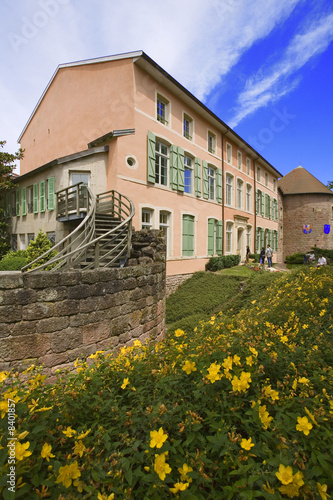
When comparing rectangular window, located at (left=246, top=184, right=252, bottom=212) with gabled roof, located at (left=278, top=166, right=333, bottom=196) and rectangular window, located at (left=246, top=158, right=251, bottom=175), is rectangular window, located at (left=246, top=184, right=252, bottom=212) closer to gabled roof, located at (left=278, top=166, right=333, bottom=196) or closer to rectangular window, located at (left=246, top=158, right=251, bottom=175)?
rectangular window, located at (left=246, top=158, right=251, bottom=175)

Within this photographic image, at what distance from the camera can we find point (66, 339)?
435 cm

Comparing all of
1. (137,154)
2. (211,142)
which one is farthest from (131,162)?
(211,142)

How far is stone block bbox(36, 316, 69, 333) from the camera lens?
4125mm

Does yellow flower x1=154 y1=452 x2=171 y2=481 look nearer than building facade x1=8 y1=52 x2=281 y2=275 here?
Yes

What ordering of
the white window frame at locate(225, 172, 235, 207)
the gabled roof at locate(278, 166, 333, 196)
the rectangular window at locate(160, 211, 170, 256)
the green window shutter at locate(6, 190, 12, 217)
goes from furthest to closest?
the gabled roof at locate(278, 166, 333, 196), the white window frame at locate(225, 172, 235, 207), the green window shutter at locate(6, 190, 12, 217), the rectangular window at locate(160, 211, 170, 256)

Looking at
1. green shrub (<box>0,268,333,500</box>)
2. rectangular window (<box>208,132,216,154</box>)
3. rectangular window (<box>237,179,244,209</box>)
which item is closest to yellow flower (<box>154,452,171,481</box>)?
green shrub (<box>0,268,333,500</box>)

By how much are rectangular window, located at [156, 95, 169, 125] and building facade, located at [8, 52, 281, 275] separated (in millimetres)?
44

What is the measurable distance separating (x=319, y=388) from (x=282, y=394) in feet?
1.11

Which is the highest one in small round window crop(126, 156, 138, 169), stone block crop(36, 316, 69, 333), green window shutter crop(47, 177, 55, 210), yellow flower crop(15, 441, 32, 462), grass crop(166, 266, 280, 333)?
small round window crop(126, 156, 138, 169)

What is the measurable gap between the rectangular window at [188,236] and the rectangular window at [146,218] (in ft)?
8.27

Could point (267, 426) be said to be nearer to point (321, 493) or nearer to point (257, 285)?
point (321, 493)

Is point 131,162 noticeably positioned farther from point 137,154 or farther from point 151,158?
point 151,158

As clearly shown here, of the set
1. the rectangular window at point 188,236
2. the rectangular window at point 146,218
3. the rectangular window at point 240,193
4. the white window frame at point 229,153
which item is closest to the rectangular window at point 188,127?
the rectangular window at point 188,236

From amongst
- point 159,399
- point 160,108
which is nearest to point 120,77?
point 160,108
